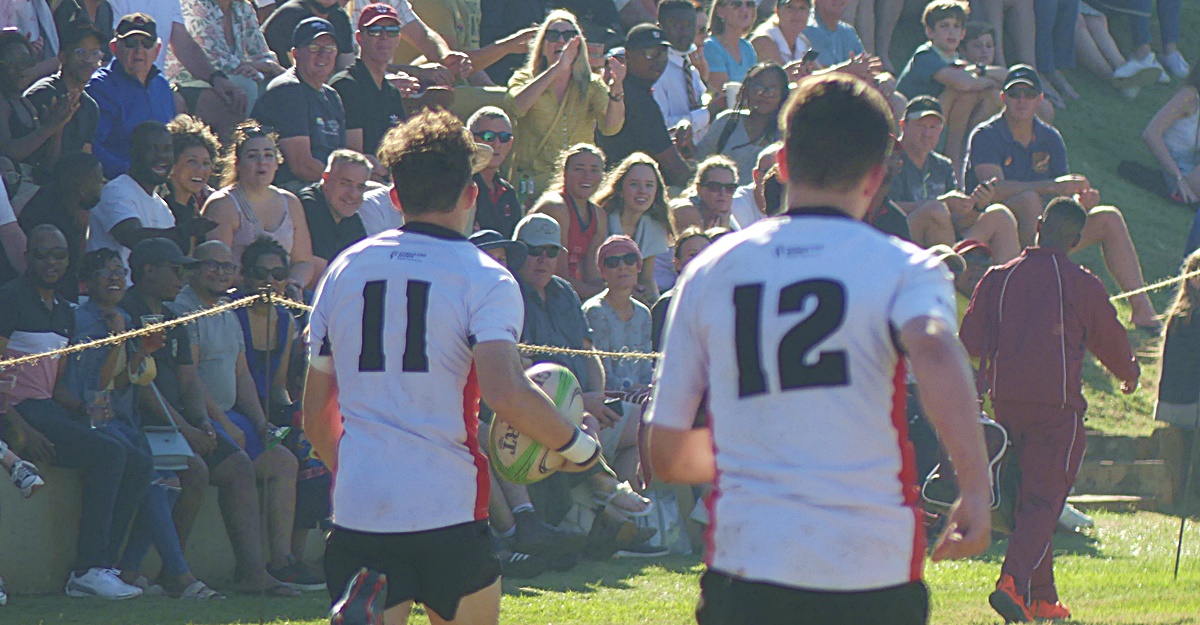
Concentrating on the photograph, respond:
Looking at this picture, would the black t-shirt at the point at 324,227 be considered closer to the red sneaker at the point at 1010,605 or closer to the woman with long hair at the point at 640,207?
the woman with long hair at the point at 640,207

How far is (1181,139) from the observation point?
57.7ft

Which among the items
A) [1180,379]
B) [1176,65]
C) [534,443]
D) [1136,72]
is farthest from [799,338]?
[1176,65]

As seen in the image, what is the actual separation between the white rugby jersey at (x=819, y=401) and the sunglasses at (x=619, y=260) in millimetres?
7029

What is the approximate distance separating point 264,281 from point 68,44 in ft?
6.41

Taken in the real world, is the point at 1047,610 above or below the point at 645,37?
below

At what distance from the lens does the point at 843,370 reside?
11.0 ft

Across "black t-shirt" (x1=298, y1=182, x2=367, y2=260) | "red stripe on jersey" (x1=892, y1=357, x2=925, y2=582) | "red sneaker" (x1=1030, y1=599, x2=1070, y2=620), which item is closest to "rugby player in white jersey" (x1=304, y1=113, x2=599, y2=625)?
"red stripe on jersey" (x1=892, y1=357, x2=925, y2=582)

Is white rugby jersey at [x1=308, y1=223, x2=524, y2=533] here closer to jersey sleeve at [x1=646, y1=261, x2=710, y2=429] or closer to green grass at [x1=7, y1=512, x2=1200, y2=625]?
jersey sleeve at [x1=646, y1=261, x2=710, y2=429]

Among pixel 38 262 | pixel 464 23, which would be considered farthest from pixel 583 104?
pixel 38 262

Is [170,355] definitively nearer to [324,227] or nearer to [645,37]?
[324,227]

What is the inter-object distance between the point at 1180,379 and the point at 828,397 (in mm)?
10356

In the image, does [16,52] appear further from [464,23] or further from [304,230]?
[464,23]

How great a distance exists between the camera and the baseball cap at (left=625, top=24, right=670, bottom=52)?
43.8 ft

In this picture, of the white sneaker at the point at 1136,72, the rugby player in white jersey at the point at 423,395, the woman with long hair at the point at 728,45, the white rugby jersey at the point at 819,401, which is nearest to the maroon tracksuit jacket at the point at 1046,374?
the rugby player in white jersey at the point at 423,395
